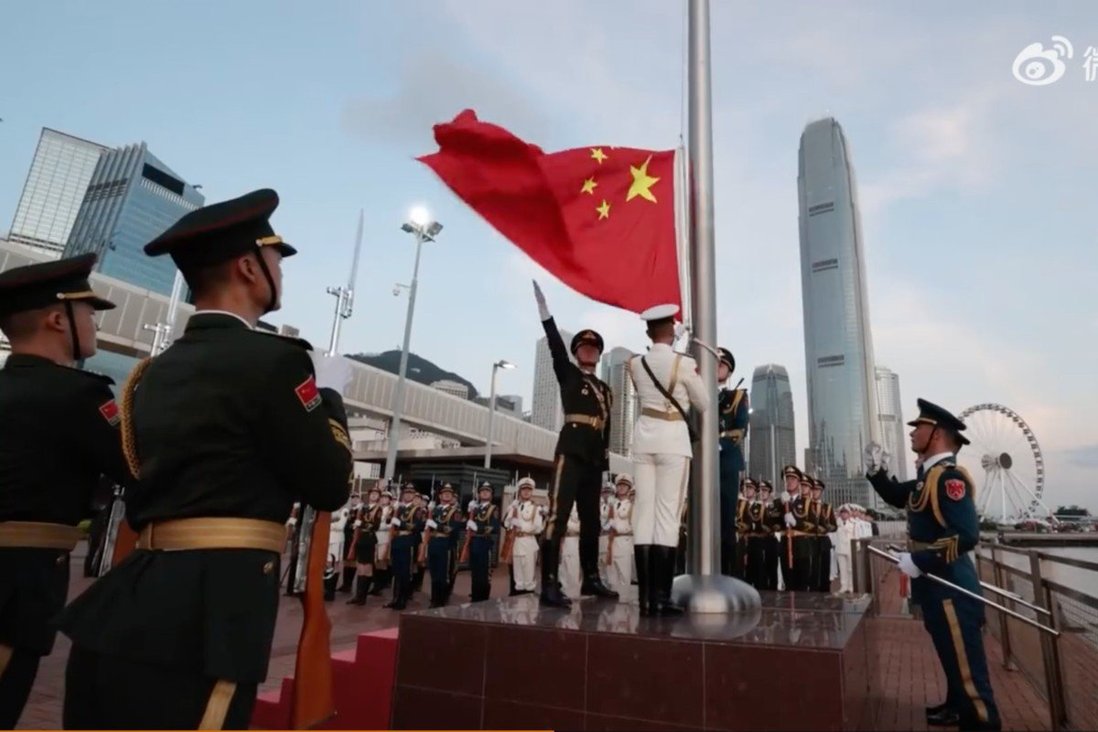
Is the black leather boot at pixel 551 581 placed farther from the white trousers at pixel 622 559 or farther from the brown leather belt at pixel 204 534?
the white trousers at pixel 622 559

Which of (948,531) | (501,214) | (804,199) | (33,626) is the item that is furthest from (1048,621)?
(804,199)

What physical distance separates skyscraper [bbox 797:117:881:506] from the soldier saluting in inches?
4934

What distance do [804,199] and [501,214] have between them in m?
164

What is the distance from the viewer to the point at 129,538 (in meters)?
2.11


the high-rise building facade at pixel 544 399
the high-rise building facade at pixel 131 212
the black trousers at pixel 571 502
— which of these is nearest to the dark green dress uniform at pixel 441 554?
the black trousers at pixel 571 502

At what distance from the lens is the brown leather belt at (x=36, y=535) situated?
8.14 ft

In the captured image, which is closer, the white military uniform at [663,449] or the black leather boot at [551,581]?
the white military uniform at [663,449]

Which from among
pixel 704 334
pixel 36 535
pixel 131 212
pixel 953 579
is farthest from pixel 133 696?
pixel 131 212

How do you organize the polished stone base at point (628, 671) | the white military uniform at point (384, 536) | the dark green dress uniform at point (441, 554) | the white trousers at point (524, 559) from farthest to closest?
the white military uniform at point (384, 536) → the white trousers at point (524, 559) → the dark green dress uniform at point (441, 554) → the polished stone base at point (628, 671)

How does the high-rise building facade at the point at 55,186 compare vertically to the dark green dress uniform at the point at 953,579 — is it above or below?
above

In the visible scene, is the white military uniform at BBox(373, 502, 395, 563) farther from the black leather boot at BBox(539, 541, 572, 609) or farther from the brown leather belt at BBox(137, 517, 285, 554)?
the brown leather belt at BBox(137, 517, 285, 554)

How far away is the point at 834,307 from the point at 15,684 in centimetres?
14992

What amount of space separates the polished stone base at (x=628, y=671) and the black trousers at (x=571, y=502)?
2.65 ft

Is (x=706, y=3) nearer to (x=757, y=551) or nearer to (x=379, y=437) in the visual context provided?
(x=757, y=551)
